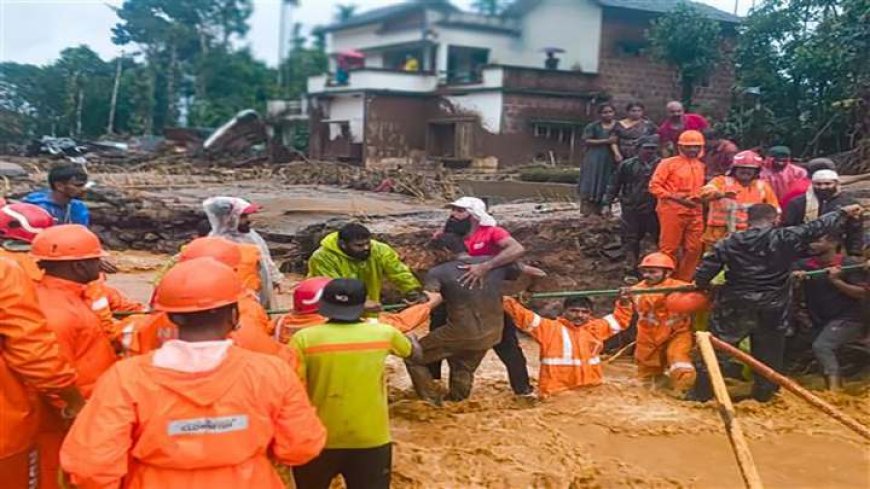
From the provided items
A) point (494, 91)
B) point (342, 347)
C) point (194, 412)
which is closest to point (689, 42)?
point (494, 91)

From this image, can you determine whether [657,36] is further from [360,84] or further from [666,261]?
[666,261]

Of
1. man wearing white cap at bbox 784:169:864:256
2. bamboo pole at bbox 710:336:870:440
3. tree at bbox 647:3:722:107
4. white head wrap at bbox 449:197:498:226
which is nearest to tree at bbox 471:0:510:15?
white head wrap at bbox 449:197:498:226

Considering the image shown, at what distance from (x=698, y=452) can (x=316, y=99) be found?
2317cm

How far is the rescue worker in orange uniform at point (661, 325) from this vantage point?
6.60 metres

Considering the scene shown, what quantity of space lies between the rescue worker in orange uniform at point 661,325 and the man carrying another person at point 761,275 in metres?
0.32

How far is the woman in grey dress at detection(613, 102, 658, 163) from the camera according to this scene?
9.34 meters

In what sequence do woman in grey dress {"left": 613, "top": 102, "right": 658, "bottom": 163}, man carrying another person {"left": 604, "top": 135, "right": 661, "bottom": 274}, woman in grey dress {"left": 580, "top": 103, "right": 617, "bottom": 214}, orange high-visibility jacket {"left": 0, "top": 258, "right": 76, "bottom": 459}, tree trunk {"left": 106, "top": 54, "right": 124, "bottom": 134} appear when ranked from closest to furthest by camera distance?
orange high-visibility jacket {"left": 0, "top": 258, "right": 76, "bottom": 459} → man carrying another person {"left": 604, "top": 135, "right": 661, "bottom": 274} → woman in grey dress {"left": 613, "top": 102, "right": 658, "bottom": 163} → woman in grey dress {"left": 580, "top": 103, "right": 617, "bottom": 214} → tree trunk {"left": 106, "top": 54, "right": 124, "bottom": 134}

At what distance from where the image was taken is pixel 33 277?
3637mm

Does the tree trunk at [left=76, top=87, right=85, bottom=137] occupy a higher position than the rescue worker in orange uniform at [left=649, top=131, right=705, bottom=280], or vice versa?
the tree trunk at [left=76, top=87, right=85, bottom=137]

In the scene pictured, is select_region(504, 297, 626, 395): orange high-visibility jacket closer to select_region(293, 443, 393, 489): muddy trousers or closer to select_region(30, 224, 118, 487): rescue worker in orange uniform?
select_region(293, 443, 393, 489): muddy trousers

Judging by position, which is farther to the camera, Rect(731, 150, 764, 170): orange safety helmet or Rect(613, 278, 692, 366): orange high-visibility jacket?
Rect(731, 150, 764, 170): orange safety helmet

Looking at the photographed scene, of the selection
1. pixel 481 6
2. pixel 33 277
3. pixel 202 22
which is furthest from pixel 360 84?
pixel 33 277

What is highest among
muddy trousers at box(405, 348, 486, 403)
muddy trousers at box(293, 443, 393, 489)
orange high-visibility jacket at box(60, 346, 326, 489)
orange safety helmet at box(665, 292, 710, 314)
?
orange high-visibility jacket at box(60, 346, 326, 489)

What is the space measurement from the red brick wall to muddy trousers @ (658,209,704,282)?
1242cm
